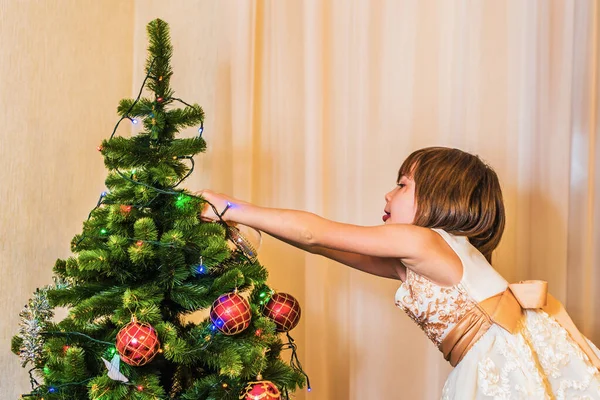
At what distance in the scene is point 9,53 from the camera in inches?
47.9

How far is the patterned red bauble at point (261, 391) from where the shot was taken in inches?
33.4

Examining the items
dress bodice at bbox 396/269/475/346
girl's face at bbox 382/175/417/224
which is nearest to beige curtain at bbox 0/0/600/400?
girl's face at bbox 382/175/417/224

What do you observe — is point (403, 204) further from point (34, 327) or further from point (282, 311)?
point (34, 327)

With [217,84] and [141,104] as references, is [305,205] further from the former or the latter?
[141,104]

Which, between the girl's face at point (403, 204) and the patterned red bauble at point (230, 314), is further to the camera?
the girl's face at point (403, 204)

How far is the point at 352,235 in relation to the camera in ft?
3.56

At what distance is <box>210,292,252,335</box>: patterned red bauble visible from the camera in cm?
85

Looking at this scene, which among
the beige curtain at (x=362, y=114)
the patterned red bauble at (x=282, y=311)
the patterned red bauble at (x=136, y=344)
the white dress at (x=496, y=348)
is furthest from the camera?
the beige curtain at (x=362, y=114)

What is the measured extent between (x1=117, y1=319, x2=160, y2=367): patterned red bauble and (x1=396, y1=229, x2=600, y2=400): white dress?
544 mm

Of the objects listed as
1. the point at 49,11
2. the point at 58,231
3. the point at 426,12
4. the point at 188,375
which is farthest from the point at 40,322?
the point at 426,12

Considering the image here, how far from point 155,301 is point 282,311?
0.66 feet

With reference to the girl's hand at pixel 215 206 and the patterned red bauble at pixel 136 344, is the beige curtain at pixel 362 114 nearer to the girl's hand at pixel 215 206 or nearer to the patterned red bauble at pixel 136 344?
the girl's hand at pixel 215 206

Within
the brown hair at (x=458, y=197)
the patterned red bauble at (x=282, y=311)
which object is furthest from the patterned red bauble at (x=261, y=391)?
the brown hair at (x=458, y=197)

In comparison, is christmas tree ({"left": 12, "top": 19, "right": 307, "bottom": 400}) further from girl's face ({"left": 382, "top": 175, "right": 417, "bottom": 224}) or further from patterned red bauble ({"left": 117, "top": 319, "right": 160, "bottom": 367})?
girl's face ({"left": 382, "top": 175, "right": 417, "bottom": 224})
